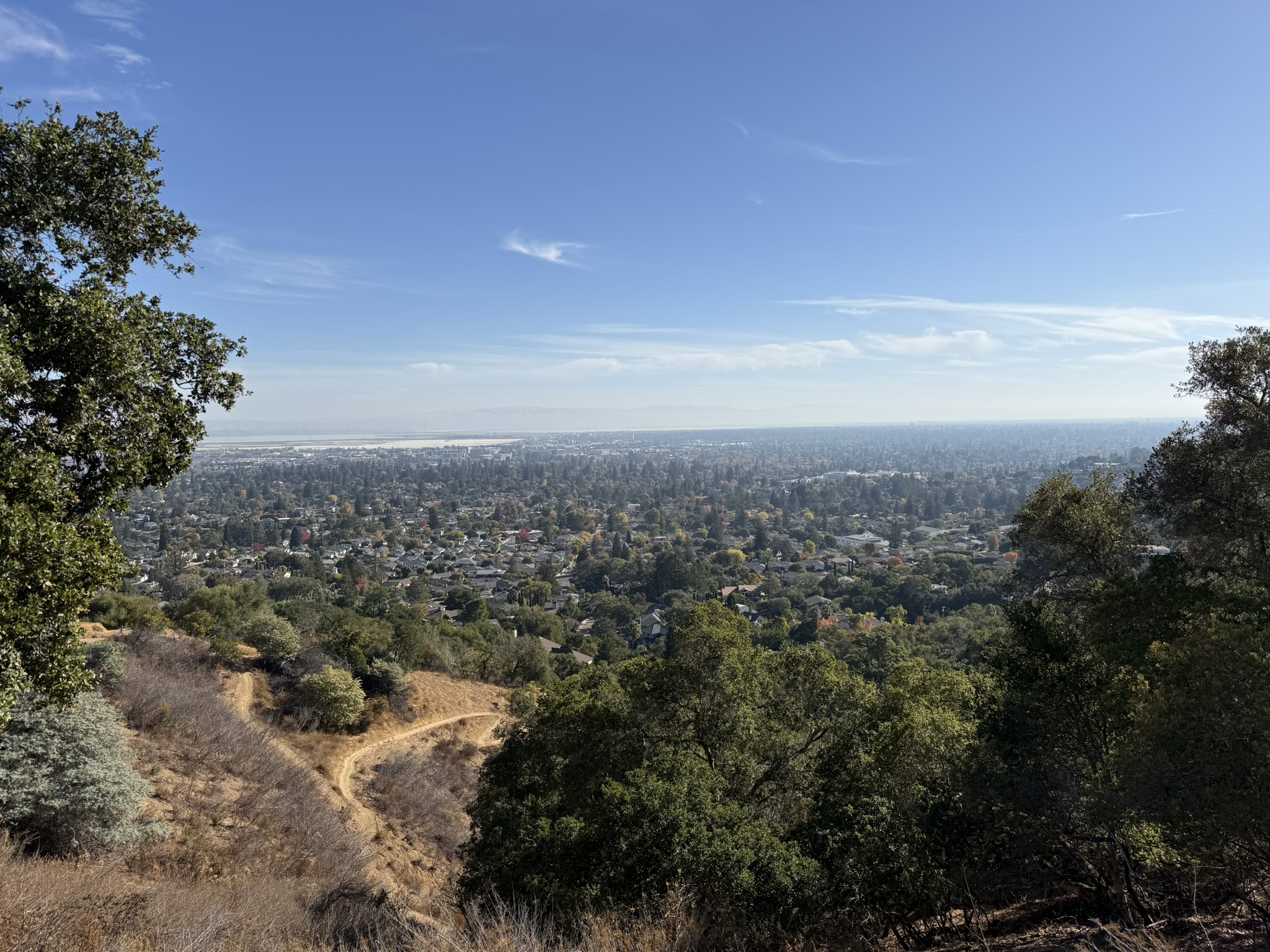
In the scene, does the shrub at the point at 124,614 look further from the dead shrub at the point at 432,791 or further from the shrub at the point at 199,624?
the dead shrub at the point at 432,791

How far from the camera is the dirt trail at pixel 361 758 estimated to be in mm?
11750

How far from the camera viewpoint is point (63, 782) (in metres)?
7.13

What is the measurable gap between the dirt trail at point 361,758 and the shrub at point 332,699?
1.00 meters

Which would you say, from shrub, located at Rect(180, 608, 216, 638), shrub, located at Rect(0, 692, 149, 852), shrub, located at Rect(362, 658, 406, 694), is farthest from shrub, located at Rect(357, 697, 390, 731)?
shrub, located at Rect(0, 692, 149, 852)

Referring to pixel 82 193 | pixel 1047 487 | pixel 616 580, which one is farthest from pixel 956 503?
pixel 82 193

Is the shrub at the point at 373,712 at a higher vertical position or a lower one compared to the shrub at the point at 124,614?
lower

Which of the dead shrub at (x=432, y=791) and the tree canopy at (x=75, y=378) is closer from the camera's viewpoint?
the tree canopy at (x=75, y=378)

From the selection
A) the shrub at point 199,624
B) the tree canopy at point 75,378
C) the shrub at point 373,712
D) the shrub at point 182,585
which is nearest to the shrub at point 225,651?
the shrub at point 199,624

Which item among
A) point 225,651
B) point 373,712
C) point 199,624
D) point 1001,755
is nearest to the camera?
point 1001,755

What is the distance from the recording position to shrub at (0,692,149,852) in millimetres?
6898

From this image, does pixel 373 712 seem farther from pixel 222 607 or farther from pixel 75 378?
pixel 75 378

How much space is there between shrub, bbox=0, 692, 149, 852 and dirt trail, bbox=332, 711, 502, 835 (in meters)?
4.68

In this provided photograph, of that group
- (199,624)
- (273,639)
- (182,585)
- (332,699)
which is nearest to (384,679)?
(332,699)

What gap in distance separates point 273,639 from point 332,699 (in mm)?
4068
